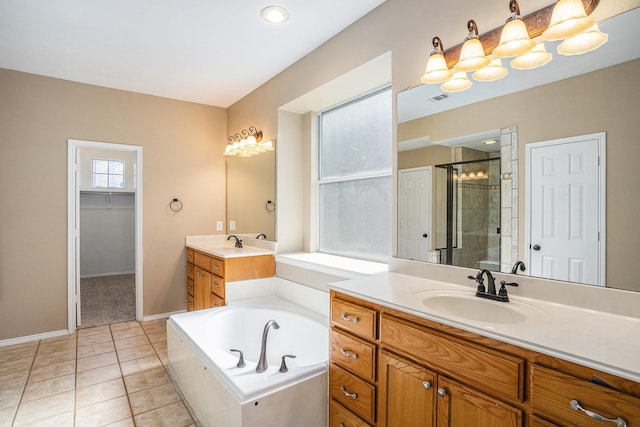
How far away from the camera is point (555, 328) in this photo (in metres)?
1.11

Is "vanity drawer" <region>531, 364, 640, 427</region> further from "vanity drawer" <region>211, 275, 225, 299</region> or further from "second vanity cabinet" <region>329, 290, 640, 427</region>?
"vanity drawer" <region>211, 275, 225, 299</region>

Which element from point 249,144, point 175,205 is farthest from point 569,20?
point 175,205

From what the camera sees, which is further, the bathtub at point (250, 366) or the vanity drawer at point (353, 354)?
the bathtub at point (250, 366)

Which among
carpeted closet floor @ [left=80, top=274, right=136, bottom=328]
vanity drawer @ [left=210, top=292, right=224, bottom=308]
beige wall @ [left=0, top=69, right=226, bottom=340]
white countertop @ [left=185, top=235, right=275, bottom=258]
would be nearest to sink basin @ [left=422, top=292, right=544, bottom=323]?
white countertop @ [left=185, top=235, right=275, bottom=258]

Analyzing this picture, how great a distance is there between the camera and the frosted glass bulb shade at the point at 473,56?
1.51 metres

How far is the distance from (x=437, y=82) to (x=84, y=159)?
6.46m

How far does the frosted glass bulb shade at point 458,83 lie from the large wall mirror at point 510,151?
0.14 feet

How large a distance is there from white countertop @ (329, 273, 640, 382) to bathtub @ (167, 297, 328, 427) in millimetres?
595

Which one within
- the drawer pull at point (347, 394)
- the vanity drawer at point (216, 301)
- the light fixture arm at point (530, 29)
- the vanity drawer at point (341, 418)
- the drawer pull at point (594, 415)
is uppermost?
the light fixture arm at point (530, 29)

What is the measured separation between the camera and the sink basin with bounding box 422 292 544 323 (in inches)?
52.6

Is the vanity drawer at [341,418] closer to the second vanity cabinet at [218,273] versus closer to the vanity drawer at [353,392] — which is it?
the vanity drawer at [353,392]

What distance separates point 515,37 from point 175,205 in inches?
148

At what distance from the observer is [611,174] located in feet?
4.13

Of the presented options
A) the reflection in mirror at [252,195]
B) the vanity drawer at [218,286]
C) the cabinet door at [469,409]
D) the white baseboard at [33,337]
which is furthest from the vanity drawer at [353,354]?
the white baseboard at [33,337]
